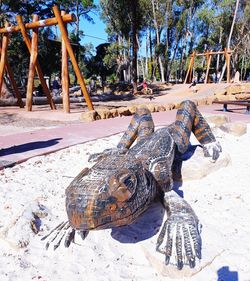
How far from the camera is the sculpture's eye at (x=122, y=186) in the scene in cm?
196

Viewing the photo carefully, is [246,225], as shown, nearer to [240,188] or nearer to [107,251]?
[240,188]

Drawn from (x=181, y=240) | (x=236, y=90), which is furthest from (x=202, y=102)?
(x=181, y=240)

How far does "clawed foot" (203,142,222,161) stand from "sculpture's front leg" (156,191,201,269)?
1501 mm

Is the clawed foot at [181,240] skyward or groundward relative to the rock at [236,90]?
skyward

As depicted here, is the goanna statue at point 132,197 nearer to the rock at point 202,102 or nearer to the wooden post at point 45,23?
the wooden post at point 45,23

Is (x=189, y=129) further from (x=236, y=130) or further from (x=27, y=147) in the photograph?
(x=27, y=147)

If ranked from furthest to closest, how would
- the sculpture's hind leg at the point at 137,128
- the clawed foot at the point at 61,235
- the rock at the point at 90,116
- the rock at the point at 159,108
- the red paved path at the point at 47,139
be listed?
1. the rock at the point at 159,108
2. the rock at the point at 90,116
3. the red paved path at the point at 47,139
4. the sculpture's hind leg at the point at 137,128
5. the clawed foot at the point at 61,235

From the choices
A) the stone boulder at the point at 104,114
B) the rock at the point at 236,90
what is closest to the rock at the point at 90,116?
the stone boulder at the point at 104,114

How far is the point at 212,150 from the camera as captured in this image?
4082 millimetres

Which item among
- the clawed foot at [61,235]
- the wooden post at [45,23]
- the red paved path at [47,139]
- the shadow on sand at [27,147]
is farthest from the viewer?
the wooden post at [45,23]

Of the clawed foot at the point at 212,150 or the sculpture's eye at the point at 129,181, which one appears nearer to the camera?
the sculpture's eye at the point at 129,181

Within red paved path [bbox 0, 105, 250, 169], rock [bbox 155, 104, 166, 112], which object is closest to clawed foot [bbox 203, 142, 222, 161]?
red paved path [bbox 0, 105, 250, 169]

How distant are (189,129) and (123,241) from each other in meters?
1.78

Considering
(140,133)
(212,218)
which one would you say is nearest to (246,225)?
(212,218)
